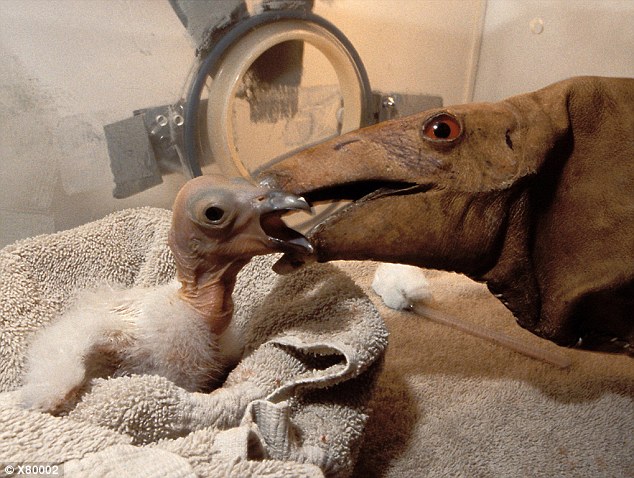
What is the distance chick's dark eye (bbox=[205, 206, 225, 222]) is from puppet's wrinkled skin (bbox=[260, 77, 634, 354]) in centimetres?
8

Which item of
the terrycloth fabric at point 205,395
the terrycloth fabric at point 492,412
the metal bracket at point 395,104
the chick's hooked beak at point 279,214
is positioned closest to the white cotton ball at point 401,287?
the terrycloth fabric at point 492,412

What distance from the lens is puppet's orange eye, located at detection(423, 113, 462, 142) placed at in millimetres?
833

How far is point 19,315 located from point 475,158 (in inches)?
31.0

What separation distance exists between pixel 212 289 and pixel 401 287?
1.99 feet

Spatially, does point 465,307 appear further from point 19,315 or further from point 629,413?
point 19,315

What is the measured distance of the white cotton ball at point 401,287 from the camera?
A: 51.9 inches

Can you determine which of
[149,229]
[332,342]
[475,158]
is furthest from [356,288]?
[149,229]

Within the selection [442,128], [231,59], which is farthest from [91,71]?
[442,128]

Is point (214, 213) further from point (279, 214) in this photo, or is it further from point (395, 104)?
point (395, 104)

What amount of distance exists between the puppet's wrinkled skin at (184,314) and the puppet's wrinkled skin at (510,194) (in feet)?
0.19

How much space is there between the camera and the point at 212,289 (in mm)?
851

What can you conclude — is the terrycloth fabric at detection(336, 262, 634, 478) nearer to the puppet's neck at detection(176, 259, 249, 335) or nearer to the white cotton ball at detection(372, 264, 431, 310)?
the white cotton ball at detection(372, 264, 431, 310)

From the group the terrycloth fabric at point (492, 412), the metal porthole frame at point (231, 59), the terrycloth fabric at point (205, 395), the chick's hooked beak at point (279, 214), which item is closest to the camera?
the terrycloth fabric at point (205, 395)

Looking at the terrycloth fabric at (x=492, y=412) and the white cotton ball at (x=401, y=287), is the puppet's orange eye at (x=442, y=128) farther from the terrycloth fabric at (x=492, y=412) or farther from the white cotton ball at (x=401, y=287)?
the white cotton ball at (x=401, y=287)
